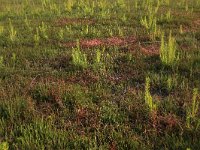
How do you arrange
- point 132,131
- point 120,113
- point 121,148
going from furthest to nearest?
point 120,113
point 132,131
point 121,148

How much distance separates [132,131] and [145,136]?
0.25 m

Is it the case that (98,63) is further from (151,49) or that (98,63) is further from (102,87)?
(151,49)

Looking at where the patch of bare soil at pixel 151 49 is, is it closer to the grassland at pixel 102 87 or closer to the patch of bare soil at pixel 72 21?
the grassland at pixel 102 87

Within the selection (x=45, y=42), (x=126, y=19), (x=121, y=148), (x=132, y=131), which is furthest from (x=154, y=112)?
(x=126, y=19)

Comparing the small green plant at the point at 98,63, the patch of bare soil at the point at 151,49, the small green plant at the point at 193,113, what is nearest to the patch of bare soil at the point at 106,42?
the patch of bare soil at the point at 151,49

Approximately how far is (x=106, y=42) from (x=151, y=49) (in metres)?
1.45

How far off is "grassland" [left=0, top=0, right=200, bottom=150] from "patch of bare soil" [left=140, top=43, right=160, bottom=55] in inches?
1.0

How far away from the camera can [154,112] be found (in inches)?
221

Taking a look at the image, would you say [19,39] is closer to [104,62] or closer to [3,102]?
[104,62]

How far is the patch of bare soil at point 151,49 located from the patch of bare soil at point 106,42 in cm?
59

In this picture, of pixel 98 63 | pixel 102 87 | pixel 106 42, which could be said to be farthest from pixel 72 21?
pixel 102 87

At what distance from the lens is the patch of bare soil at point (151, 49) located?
29.4ft

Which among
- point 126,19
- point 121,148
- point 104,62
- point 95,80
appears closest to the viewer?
point 121,148

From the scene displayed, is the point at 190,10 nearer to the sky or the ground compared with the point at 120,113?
nearer to the sky
